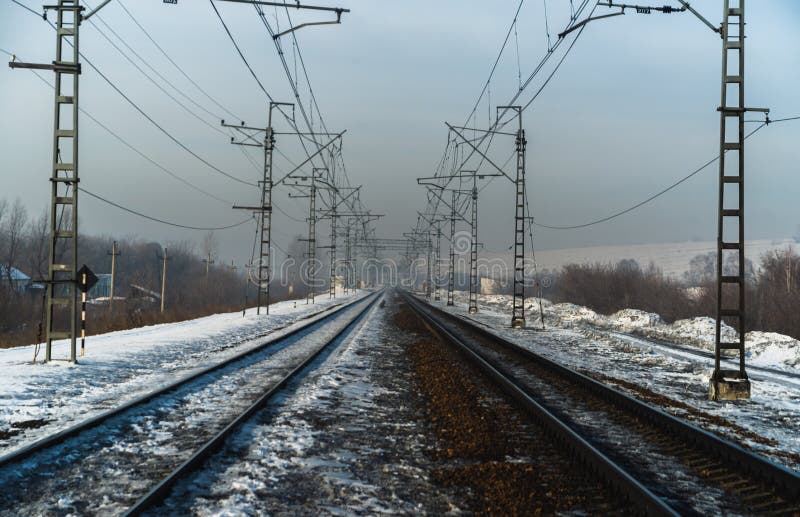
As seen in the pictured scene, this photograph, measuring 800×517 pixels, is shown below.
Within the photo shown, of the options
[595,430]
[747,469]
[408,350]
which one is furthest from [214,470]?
[408,350]

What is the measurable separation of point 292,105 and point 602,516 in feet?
91.8

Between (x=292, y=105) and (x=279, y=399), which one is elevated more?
(x=292, y=105)

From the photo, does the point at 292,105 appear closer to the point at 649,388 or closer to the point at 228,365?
the point at 228,365

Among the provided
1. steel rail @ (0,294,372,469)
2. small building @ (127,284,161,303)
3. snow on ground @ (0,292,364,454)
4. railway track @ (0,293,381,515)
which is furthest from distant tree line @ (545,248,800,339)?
small building @ (127,284,161,303)

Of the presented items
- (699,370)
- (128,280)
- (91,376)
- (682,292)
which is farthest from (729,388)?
(128,280)

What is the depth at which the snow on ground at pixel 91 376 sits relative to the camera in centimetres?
851

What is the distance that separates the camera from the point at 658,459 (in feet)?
23.2

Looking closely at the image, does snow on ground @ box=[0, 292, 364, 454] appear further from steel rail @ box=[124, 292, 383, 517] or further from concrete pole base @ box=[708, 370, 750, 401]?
concrete pole base @ box=[708, 370, 750, 401]

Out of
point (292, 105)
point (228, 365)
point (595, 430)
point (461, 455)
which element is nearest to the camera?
point (461, 455)

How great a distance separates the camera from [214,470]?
6211 mm

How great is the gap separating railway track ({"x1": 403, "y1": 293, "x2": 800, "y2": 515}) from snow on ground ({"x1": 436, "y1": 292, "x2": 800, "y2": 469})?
0.84 m

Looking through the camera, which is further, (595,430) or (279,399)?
(279,399)

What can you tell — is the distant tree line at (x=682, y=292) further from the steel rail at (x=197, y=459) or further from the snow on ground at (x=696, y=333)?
the steel rail at (x=197, y=459)

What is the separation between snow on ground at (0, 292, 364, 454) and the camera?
851 cm
